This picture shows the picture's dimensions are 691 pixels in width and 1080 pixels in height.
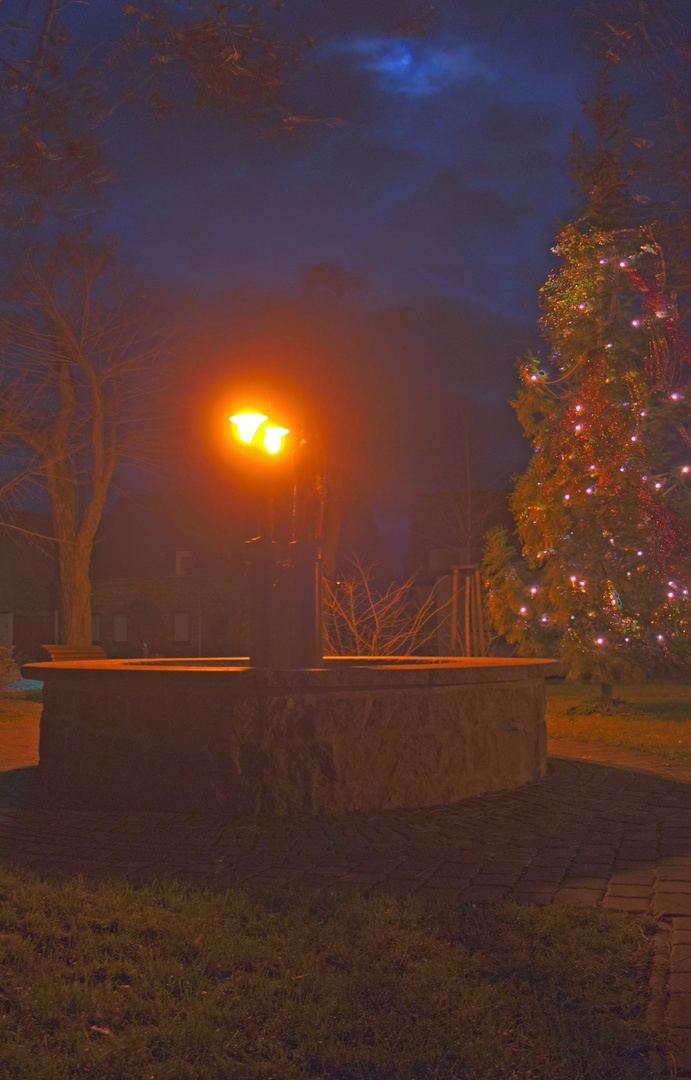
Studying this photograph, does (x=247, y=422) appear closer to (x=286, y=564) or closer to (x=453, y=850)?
(x=286, y=564)

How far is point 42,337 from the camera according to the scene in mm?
19469

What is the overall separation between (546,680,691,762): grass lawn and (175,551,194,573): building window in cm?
2105

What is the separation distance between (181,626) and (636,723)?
86.6 ft

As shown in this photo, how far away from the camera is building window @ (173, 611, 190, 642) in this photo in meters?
36.6

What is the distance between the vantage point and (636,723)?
41.6 feet

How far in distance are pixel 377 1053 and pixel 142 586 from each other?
120ft

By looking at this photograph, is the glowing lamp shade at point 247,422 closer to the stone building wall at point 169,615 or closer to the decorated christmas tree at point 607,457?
the decorated christmas tree at point 607,457

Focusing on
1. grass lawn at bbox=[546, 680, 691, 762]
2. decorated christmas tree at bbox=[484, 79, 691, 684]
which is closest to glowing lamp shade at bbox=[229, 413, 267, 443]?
grass lawn at bbox=[546, 680, 691, 762]

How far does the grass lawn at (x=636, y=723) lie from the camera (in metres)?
10.1

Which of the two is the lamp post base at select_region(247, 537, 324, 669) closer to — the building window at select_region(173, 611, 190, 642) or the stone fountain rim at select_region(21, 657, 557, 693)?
the stone fountain rim at select_region(21, 657, 557, 693)

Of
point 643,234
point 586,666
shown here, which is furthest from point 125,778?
point 643,234

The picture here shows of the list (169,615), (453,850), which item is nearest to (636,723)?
(453,850)

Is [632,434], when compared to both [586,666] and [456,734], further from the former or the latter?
[456,734]

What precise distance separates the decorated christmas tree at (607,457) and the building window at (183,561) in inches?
911
